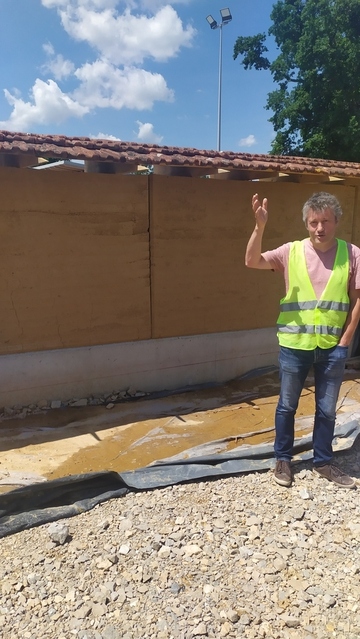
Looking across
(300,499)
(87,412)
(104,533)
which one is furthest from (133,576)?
(87,412)

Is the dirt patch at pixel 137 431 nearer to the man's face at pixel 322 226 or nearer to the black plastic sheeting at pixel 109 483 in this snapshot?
the black plastic sheeting at pixel 109 483

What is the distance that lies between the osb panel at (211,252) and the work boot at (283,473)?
2763 mm

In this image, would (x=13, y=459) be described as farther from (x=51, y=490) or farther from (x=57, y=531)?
(x=57, y=531)

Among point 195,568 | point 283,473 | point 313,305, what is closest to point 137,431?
point 283,473

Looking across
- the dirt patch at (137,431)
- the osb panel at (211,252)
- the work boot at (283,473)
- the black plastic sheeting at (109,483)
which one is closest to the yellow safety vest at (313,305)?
the work boot at (283,473)

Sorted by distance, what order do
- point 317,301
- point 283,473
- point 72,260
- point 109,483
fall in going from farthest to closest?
1. point 72,260
2. point 283,473
3. point 109,483
4. point 317,301

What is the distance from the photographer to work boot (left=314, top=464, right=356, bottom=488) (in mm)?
3607

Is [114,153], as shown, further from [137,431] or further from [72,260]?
[137,431]

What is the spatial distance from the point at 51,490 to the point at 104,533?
1.83ft

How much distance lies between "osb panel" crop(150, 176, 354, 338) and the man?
262cm

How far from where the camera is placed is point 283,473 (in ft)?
12.0

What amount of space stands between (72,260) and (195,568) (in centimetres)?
372

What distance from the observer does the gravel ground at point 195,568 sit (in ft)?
7.73

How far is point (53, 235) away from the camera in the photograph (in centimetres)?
529
